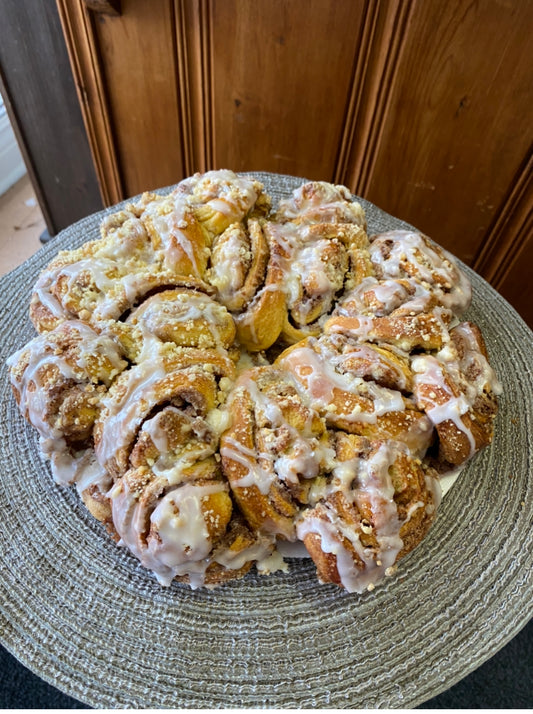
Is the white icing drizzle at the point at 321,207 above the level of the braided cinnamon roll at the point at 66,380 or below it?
above

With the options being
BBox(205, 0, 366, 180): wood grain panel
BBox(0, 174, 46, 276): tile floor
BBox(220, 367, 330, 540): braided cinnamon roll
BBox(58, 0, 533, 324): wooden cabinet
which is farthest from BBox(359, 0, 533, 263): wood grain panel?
BBox(0, 174, 46, 276): tile floor

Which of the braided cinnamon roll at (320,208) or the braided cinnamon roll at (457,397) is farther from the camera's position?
the braided cinnamon roll at (320,208)

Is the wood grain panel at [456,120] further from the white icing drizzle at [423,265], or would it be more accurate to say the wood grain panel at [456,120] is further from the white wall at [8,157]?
the white wall at [8,157]

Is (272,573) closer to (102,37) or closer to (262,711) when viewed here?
(262,711)

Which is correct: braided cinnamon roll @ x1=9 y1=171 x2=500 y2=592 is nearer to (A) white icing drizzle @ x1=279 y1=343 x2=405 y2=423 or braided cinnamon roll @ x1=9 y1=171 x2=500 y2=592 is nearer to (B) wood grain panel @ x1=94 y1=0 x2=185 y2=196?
(A) white icing drizzle @ x1=279 y1=343 x2=405 y2=423

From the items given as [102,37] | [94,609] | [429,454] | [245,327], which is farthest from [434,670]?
[102,37]

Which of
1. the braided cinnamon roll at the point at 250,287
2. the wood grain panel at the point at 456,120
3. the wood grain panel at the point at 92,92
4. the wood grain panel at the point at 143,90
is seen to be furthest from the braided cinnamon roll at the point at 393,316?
the wood grain panel at the point at 92,92

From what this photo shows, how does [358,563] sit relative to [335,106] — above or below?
below
